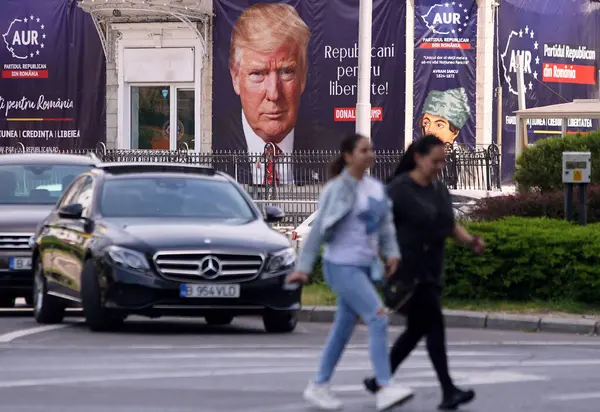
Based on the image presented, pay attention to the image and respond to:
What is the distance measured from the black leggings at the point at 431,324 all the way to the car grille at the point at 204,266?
4.19m

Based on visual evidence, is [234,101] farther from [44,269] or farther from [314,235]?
[314,235]

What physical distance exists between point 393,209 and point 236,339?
14.6ft

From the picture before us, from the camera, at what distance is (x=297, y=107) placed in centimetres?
3744

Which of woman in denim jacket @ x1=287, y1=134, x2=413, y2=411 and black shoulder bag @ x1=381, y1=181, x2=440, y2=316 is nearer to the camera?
woman in denim jacket @ x1=287, y1=134, x2=413, y2=411

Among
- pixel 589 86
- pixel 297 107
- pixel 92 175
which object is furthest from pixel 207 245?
pixel 589 86

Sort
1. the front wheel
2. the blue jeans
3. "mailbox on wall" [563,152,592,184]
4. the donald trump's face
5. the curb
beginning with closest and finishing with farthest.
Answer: the blue jeans → the curb → "mailbox on wall" [563,152,592,184] → the front wheel → the donald trump's face

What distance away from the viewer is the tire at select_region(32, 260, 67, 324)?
561 inches

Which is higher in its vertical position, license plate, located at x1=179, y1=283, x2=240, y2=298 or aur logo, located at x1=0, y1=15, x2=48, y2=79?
aur logo, located at x1=0, y1=15, x2=48, y2=79

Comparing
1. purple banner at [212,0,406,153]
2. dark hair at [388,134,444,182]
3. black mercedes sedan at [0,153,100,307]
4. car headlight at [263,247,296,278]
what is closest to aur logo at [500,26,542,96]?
purple banner at [212,0,406,153]

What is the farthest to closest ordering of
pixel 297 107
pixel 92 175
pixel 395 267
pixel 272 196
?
1. pixel 297 107
2. pixel 272 196
3. pixel 92 175
4. pixel 395 267

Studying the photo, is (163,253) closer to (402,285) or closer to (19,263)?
(19,263)

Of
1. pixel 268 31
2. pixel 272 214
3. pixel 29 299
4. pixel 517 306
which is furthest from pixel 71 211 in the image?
pixel 268 31

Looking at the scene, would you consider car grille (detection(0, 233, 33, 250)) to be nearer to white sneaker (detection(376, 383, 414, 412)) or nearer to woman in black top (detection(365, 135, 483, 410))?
woman in black top (detection(365, 135, 483, 410))

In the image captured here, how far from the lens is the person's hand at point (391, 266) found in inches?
326
